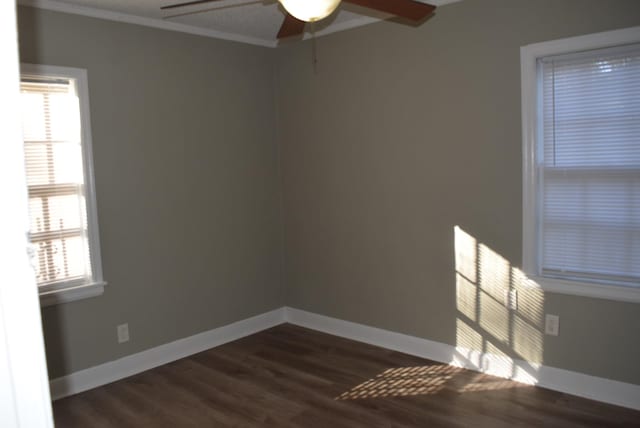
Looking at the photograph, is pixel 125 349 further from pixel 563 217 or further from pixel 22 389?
pixel 22 389

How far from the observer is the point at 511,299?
322 centimetres

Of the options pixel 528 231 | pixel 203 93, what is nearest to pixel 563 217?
pixel 528 231

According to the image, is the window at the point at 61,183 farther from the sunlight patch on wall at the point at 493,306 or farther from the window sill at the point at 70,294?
the sunlight patch on wall at the point at 493,306

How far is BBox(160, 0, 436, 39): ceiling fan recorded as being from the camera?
1737 millimetres

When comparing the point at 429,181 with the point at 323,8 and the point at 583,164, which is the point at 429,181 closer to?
the point at 583,164

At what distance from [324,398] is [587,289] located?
1.74 m

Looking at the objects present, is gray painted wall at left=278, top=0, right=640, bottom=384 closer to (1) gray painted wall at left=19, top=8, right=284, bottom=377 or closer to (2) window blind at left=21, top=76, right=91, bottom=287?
(1) gray painted wall at left=19, top=8, right=284, bottom=377

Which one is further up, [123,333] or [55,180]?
[55,180]

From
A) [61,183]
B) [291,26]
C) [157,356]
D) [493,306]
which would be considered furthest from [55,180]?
[493,306]

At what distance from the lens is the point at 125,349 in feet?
11.7

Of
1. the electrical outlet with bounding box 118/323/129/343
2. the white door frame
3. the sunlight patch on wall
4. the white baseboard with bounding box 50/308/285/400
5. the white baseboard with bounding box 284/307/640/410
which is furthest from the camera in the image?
the electrical outlet with bounding box 118/323/129/343

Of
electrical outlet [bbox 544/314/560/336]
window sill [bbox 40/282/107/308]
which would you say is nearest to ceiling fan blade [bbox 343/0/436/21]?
electrical outlet [bbox 544/314/560/336]

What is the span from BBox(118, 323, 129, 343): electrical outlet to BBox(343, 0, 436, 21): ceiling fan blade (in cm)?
277

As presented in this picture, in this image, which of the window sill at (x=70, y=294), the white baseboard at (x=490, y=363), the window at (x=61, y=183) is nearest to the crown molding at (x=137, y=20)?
the window at (x=61, y=183)
